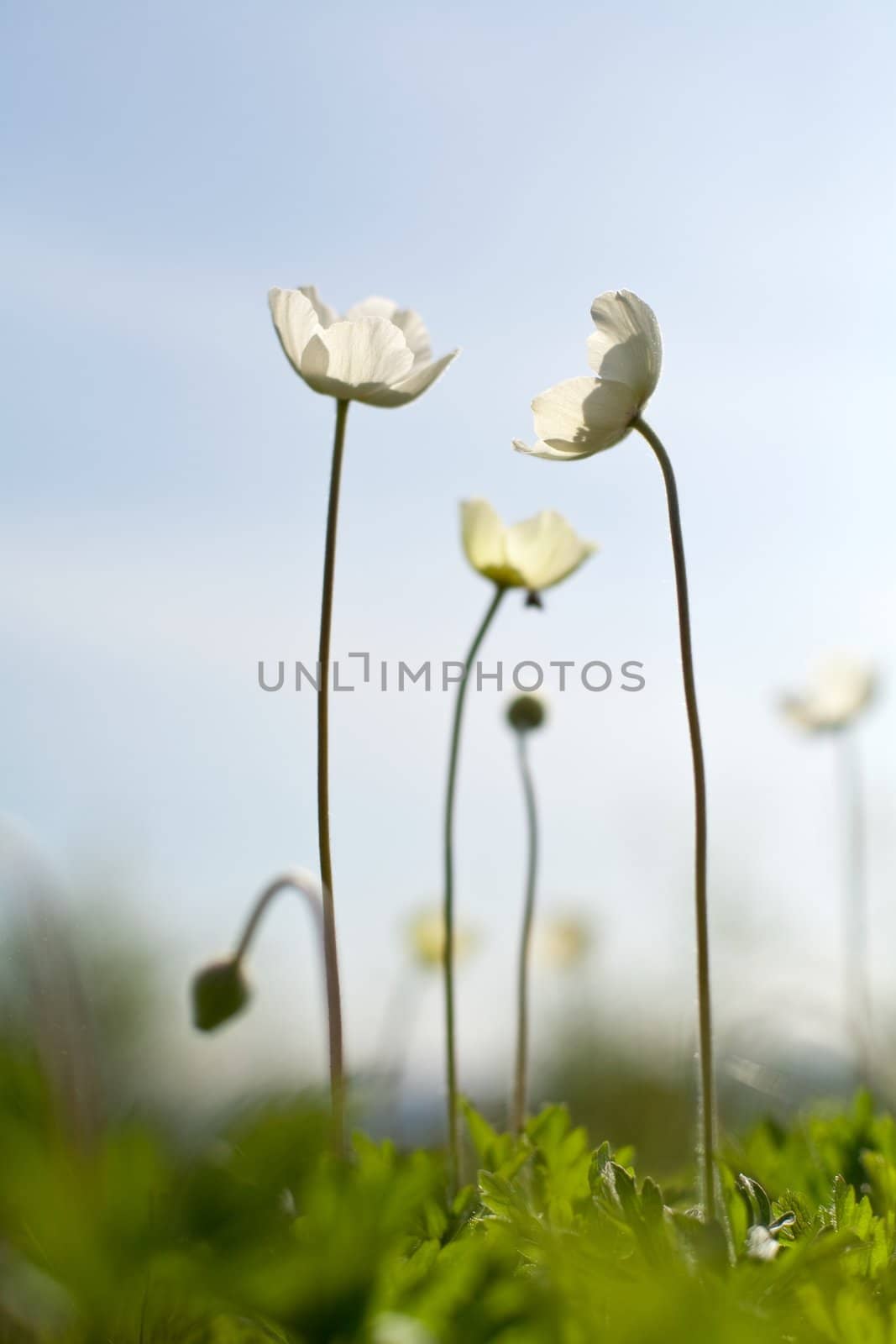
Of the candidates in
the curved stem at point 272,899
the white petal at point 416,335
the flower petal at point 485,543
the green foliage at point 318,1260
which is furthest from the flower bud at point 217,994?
the white petal at point 416,335

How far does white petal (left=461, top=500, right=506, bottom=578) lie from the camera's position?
1.25 m

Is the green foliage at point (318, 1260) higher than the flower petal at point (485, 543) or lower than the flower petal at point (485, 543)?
lower

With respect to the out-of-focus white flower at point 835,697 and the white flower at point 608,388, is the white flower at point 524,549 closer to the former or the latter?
the white flower at point 608,388

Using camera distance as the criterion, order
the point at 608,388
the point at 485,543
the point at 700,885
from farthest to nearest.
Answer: the point at 485,543, the point at 608,388, the point at 700,885

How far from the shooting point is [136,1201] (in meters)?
0.41

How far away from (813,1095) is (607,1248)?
1.10 metres

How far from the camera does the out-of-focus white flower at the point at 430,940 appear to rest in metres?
2.05

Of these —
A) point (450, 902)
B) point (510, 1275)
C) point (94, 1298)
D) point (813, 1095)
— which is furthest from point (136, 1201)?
point (813, 1095)

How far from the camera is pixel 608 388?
34.4 inches

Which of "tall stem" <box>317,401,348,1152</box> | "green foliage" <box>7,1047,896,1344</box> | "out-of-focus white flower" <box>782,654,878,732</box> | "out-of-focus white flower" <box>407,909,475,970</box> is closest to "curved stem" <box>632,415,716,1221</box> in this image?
"green foliage" <box>7,1047,896,1344</box>

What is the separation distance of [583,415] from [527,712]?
0.63 metres

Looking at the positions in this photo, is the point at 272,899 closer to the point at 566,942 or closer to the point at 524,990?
the point at 524,990

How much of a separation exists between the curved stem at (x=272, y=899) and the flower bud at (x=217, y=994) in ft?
0.05

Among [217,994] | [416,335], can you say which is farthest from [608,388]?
[217,994]
